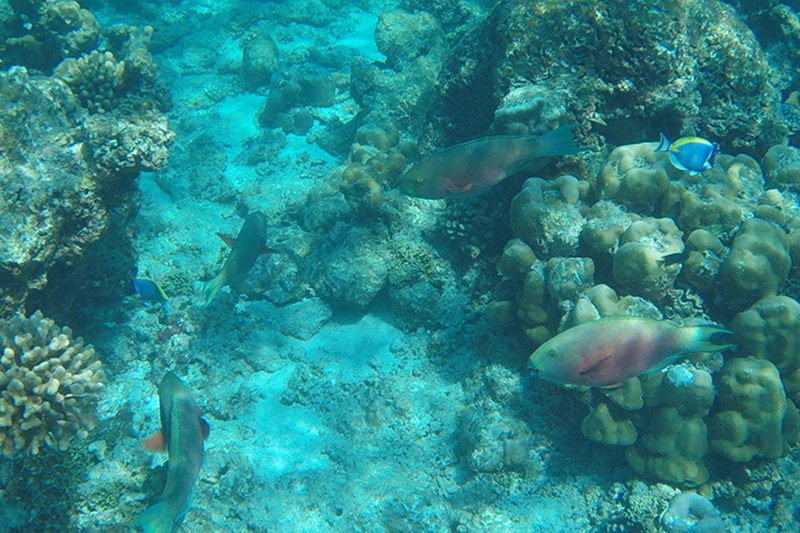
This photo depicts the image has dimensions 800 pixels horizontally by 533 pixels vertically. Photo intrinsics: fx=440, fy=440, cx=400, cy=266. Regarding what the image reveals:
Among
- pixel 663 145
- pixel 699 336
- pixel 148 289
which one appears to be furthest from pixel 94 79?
pixel 699 336

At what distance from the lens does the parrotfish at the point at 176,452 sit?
2779 mm

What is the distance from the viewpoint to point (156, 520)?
276 centimetres

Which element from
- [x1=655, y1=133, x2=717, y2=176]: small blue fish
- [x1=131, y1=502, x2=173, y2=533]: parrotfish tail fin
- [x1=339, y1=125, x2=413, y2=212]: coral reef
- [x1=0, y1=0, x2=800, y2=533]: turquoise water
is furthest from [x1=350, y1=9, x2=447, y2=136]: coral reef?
[x1=131, y1=502, x2=173, y2=533]: parrotfish tail fin

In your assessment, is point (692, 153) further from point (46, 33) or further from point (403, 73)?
point (46, 33)

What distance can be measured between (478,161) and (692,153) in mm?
1698

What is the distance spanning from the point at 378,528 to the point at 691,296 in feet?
11.0

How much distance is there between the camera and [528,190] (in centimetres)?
407

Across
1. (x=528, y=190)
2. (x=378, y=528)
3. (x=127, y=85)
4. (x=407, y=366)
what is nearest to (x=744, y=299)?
(x=528, y=190)

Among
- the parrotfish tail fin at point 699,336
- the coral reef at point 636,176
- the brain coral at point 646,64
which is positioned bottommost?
the parrotfish tail fin at point 699,336

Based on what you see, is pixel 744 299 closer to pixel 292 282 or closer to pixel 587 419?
Answer: pixel 587 419

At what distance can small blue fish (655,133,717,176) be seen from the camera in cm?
337

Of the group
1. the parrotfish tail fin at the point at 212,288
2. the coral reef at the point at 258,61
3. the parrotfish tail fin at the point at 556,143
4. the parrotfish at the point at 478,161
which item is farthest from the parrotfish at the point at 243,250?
the coral reef at the point at 258,61

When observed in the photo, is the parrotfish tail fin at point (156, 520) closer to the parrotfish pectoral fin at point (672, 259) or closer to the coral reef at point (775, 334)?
the parrotfish pectoral fin at point (672, 259)

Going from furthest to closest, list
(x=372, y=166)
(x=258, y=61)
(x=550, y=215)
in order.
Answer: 1. (x=258, y=61)
2. (x=372, y=166)
3. (x=550, y=215)
